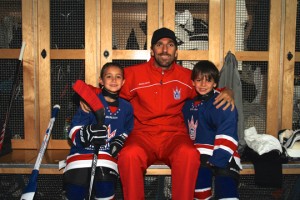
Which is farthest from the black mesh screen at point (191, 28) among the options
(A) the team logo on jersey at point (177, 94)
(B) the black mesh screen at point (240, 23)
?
(A) the team logo on jersey at point (177, 94)

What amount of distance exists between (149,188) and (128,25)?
152 cm

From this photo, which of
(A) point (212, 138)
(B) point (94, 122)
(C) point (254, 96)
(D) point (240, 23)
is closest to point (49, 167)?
(B) point (94, 122)

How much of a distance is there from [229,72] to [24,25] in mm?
1917

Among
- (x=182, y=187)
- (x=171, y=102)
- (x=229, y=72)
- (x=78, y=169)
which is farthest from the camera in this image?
(x=229, y=72)

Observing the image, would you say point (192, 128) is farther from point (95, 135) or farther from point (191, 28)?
point (191, 28)

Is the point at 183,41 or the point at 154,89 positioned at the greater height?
the point at 183,41

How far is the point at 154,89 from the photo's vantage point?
102 inches

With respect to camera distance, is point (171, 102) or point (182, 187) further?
point (171, 102)

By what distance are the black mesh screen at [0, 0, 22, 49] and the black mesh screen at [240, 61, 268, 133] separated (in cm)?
216

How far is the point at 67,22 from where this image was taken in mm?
3053

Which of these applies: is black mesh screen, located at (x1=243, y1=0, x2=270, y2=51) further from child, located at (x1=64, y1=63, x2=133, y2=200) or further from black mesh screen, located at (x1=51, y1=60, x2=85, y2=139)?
black mesh screen, located at (x1=51, y1=60, x2=85, y2=139)

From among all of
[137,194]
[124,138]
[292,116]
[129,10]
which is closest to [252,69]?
[292,116]

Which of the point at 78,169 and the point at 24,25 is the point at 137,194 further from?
the point at 24,25

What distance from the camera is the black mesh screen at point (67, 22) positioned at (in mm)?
3051
